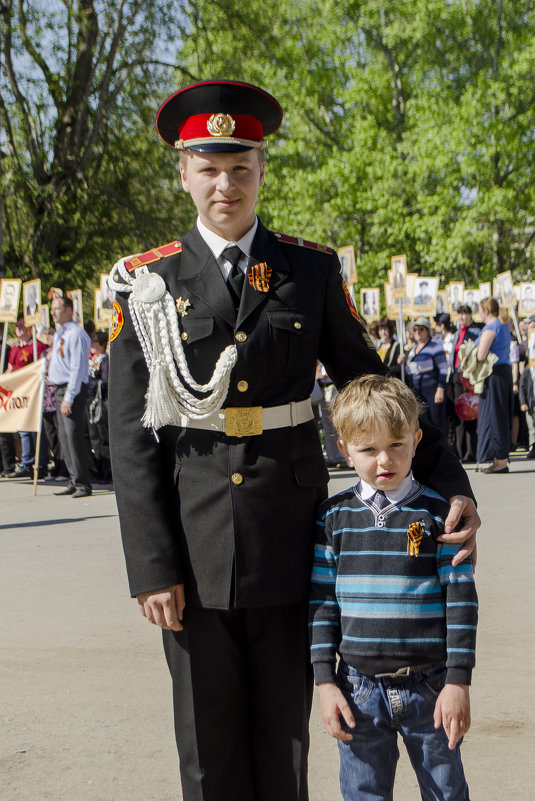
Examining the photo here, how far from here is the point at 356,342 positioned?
282 cm

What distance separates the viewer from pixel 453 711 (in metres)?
2.45

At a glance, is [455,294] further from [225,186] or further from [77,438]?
[225,186]

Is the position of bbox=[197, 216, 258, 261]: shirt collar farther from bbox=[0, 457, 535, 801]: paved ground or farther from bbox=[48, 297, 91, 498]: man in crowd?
bbox=[48, 297, 91, 498]: man in crowd

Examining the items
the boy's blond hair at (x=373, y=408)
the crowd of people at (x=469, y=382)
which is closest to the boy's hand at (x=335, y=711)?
the boy's blond hair at (x=373, y=408)

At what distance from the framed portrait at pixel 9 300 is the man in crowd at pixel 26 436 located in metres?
0.97

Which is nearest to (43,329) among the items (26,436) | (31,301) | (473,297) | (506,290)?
(31,301)

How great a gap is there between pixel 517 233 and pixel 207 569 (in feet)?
107

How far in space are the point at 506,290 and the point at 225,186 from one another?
1533 cm

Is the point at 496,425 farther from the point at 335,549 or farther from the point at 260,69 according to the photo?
the point at 260,69

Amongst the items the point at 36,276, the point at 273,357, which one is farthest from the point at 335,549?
the point at 36,276

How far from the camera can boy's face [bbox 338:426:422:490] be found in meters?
2.58

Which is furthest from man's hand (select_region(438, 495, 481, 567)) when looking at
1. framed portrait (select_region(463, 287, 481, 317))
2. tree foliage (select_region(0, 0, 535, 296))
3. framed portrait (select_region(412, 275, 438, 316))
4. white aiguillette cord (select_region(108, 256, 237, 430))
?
tree foliage (select_region(0, 0, 535, 296))

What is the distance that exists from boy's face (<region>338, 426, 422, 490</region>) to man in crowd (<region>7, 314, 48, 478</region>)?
10.9 meters

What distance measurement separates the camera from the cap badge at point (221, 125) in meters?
2.63
